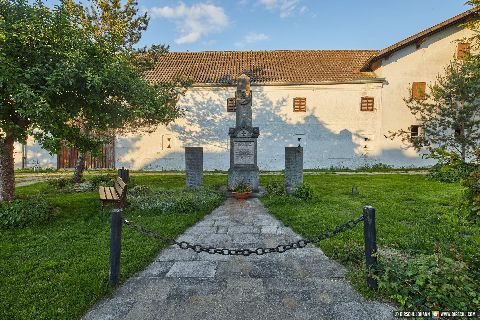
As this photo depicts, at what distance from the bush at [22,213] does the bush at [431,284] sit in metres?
7.37

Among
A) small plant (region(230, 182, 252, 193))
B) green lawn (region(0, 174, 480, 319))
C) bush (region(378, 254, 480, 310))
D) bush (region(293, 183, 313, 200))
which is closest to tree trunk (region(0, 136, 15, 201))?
green lawn (region(0, 174, 480, 319))

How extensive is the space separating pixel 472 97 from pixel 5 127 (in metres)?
19.4

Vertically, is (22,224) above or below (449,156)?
below

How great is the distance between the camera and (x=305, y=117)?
20906 millimetres

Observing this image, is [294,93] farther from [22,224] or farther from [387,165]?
[22,224]

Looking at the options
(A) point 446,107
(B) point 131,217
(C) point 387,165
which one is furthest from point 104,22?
(C) point 387,165

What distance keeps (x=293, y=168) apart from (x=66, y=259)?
294 inches

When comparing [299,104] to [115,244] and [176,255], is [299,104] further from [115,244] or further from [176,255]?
[115,244]

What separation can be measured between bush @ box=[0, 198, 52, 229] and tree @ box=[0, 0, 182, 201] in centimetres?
74

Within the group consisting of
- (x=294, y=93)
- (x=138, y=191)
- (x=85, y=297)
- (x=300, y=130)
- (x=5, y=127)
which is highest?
(x=294, y=93)

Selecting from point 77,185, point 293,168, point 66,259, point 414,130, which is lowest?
point 66,259

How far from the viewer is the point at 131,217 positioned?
7.59 meters

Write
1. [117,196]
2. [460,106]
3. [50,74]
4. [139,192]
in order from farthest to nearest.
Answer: [460,106]
[139,192]
[117,196]
[50,74]

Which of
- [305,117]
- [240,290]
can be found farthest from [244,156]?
[305,117]
